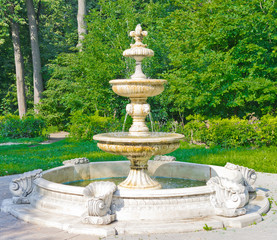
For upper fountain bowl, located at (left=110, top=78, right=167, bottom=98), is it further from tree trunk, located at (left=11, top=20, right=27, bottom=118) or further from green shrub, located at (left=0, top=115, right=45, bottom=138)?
tree trunk, located at (left=11, top=20, right=27, bottom=118)

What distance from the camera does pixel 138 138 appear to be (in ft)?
20.2

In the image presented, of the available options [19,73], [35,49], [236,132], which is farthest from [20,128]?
[236,132]

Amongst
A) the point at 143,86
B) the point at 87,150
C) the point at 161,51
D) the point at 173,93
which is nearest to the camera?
the point at 143,86

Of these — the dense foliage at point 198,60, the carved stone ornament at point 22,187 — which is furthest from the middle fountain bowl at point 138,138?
the dense foliage at point 198,60

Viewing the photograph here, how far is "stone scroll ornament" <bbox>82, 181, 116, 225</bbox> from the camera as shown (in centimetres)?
532

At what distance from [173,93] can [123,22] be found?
5.32m

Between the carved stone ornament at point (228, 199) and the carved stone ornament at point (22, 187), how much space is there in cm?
330

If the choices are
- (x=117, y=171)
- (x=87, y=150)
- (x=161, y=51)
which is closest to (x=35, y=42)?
(x=161, y=51)

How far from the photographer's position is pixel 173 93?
1703 centimetres

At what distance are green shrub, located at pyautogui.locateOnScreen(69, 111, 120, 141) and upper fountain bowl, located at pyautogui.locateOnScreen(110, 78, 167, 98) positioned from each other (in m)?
10.3

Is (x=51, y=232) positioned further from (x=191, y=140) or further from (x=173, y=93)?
(x=173, y=93)

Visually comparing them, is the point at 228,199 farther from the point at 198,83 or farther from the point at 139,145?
the point at 198,83

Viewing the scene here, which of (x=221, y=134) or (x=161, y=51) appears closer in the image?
(x=221, y=134)

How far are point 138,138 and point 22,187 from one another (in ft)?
7.84
